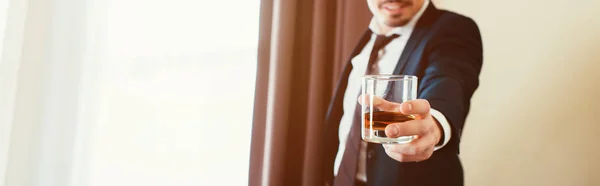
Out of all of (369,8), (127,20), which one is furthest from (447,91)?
(127,20)

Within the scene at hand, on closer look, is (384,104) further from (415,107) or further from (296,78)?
(296,78)

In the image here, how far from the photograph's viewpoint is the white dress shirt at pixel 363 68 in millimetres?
1351

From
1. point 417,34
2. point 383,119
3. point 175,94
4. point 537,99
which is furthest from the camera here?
point 175,94

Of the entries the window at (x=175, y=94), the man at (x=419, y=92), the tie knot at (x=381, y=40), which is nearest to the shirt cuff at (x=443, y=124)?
the man at (x=419, y=92)

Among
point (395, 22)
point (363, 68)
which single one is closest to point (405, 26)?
point (395, 22)

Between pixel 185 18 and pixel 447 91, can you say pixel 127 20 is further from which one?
pixel 447 91

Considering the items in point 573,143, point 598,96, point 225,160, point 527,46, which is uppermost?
point 527,46

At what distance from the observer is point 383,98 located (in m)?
1.12

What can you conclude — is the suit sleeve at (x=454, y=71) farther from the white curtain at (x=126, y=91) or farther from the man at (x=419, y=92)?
the white curtain at (x=126, y=91)

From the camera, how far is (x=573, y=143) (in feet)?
3.86

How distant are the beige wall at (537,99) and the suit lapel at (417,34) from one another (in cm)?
14

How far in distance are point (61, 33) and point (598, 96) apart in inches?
60.6

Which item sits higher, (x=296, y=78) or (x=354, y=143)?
(x=296, y=78)

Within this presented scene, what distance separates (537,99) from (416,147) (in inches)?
12.2
